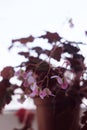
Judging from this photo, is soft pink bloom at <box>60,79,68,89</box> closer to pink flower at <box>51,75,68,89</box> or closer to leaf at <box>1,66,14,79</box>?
pink flower at <box>51,75,68,89</box>

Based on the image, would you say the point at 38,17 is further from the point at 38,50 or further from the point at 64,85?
the point at 64,85

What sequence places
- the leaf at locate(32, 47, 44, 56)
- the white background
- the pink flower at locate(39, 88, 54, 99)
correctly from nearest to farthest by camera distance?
the pink flower at locate(39, 88, 54, 99), the leaf at locate(32, 47, 44, 56), the white background

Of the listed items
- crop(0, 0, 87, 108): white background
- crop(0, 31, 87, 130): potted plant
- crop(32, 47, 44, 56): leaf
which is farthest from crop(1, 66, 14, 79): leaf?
crop(0, 0, 87, 108): white background

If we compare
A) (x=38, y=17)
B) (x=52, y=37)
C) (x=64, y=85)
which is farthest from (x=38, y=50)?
(x=38, y=17)

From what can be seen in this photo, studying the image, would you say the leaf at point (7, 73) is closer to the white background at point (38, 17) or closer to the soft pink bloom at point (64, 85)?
the soft pink bloom at point (64, 85)

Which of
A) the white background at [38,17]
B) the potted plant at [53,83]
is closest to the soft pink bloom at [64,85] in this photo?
the potted plant at [53,83]

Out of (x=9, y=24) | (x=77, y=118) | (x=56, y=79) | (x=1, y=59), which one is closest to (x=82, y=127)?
(x=77, y=118)

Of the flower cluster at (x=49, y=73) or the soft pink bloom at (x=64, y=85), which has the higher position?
the flower cluster at (x=49, y=73)

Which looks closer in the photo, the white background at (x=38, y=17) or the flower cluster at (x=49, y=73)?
the flower cluster at (x=49, y=73)
